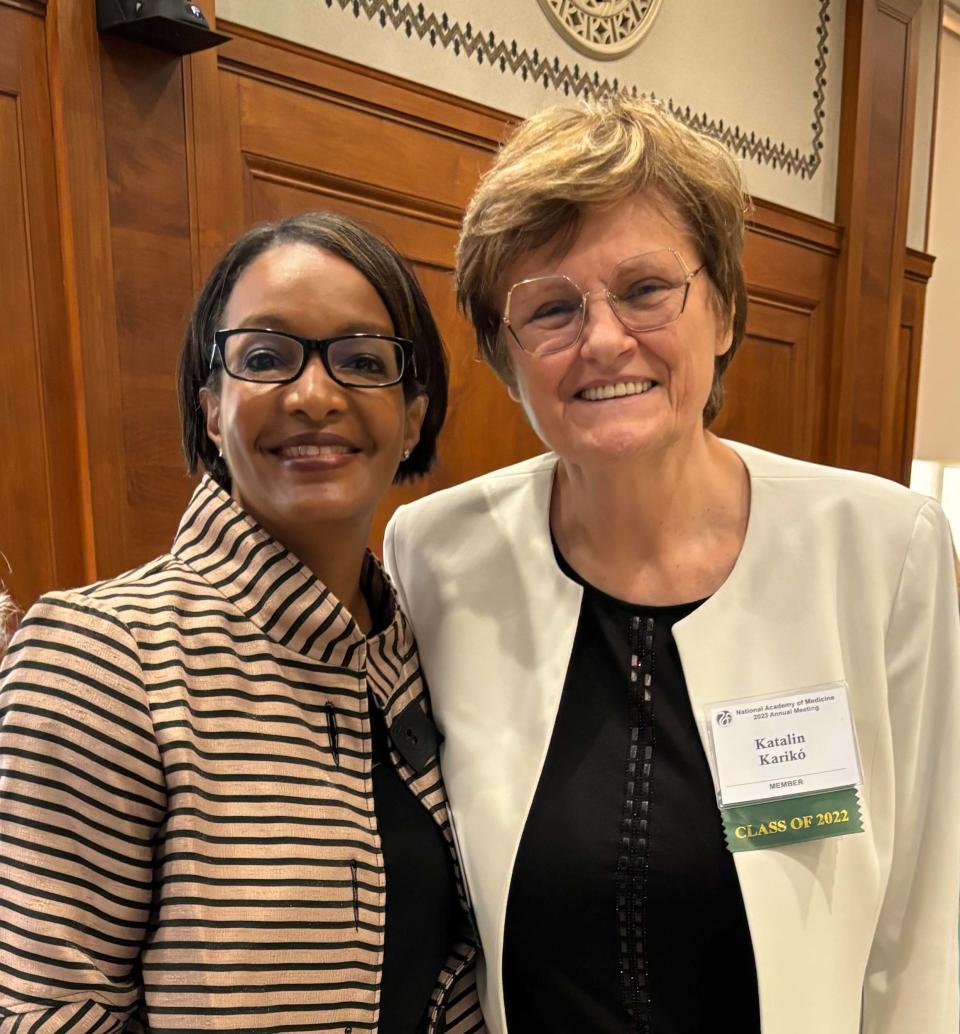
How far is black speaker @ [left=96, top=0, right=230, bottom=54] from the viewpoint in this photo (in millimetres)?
1702

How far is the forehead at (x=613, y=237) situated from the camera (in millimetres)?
1108

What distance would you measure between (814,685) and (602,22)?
2.47m

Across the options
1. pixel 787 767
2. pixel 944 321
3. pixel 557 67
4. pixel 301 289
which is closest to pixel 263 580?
pixel 301 289

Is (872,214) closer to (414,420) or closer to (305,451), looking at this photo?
(414,420)

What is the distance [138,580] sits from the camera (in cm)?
97

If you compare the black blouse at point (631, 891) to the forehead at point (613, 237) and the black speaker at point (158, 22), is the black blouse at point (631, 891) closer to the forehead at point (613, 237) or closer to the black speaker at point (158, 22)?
the forehead at point (613, 237)

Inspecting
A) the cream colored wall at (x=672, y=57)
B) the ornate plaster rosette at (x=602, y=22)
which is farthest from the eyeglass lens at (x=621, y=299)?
the ornate plaster rosette at (x=602, y=22)

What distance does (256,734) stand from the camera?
938 mm

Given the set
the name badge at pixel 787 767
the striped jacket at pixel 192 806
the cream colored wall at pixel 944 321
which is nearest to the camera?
the striped jacket at pixel 192 806

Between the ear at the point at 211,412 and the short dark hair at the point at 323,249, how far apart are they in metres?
0.01

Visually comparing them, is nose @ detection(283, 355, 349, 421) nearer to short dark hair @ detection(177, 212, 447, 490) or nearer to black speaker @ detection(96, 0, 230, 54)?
short dark hair @ detection(177, 212, 447, 490)

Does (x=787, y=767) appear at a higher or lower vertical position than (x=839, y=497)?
lower

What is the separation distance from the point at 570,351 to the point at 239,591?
1.64 ft

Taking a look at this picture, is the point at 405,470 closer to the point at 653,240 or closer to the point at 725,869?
the point at 653,240
